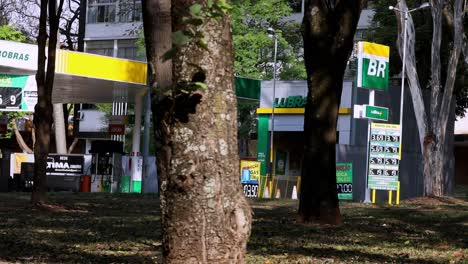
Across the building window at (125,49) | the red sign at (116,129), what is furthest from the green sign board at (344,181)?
the building window at (125,49)

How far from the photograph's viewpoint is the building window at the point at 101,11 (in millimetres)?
60472

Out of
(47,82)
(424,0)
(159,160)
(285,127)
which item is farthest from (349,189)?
(159,160)

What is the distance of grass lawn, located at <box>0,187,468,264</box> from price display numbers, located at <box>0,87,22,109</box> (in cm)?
1412

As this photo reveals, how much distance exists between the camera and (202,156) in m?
4.92

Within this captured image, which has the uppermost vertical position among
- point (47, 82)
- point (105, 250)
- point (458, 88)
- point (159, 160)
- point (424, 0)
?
point (424, 0)

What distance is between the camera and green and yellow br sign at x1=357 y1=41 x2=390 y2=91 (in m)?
25.4

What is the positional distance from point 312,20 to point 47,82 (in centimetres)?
633

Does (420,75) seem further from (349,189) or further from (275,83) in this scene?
(349,189)

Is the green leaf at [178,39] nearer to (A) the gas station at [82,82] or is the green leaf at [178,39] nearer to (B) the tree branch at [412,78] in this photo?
(B) the tree branch at [412,78]

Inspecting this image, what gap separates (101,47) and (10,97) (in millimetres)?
31948

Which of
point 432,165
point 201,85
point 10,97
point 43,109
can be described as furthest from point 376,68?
point 201,85

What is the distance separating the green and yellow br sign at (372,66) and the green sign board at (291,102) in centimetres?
1271

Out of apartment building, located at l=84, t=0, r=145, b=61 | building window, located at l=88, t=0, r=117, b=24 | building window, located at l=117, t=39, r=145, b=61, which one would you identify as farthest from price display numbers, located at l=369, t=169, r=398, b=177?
building window, located at l=117, t=39, r=145, b=61

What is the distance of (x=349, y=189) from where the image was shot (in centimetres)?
3061
